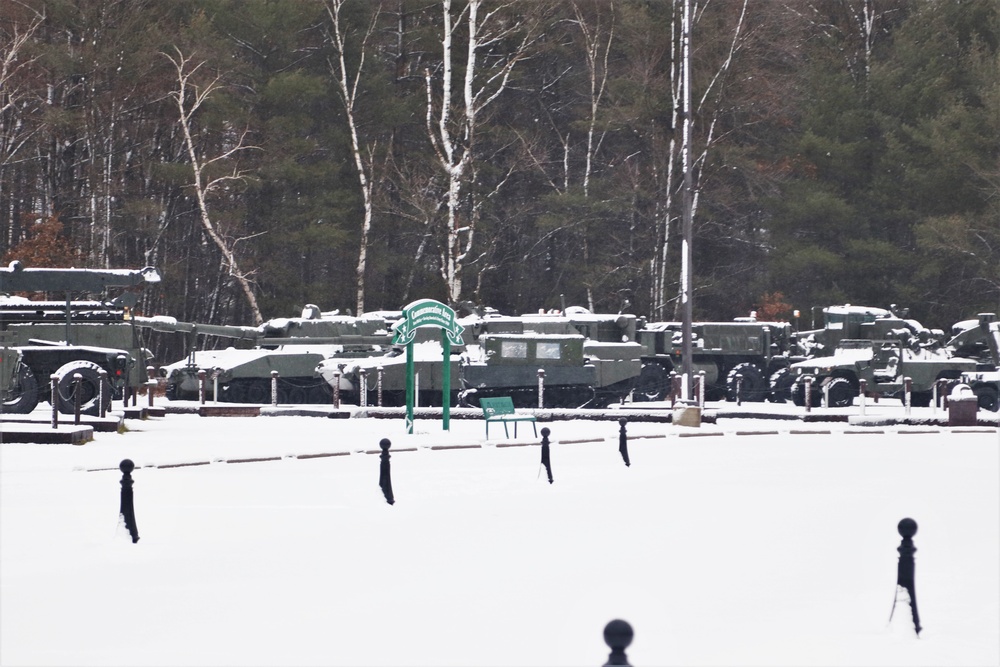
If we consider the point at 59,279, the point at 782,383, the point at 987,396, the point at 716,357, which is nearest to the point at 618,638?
the point at 59,279

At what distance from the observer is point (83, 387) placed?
27656 mm

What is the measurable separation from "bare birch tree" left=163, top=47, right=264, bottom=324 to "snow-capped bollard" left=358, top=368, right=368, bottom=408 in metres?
13.6

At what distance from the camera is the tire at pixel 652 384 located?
120 feet

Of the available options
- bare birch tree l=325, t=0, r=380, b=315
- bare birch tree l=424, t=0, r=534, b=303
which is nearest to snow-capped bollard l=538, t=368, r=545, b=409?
bare birch tree l=424, t=0, r=534, b=303

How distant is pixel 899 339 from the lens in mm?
35031

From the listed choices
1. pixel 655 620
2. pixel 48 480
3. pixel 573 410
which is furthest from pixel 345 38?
pixel 655 620

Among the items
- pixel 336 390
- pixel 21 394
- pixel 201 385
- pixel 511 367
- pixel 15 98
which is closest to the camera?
pixel 21 394

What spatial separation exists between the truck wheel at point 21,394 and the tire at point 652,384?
49.4ft

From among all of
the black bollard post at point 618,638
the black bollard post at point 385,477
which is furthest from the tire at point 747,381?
the black bollard post at point 618,638

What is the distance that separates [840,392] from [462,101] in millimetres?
21321

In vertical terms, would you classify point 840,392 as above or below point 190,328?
below

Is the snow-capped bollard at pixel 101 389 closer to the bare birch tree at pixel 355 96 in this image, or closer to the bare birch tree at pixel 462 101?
the bare birch tree at pixel 462 101

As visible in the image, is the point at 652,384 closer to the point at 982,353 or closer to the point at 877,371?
the point at 877,371

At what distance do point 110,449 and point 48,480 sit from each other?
14.3 feet
